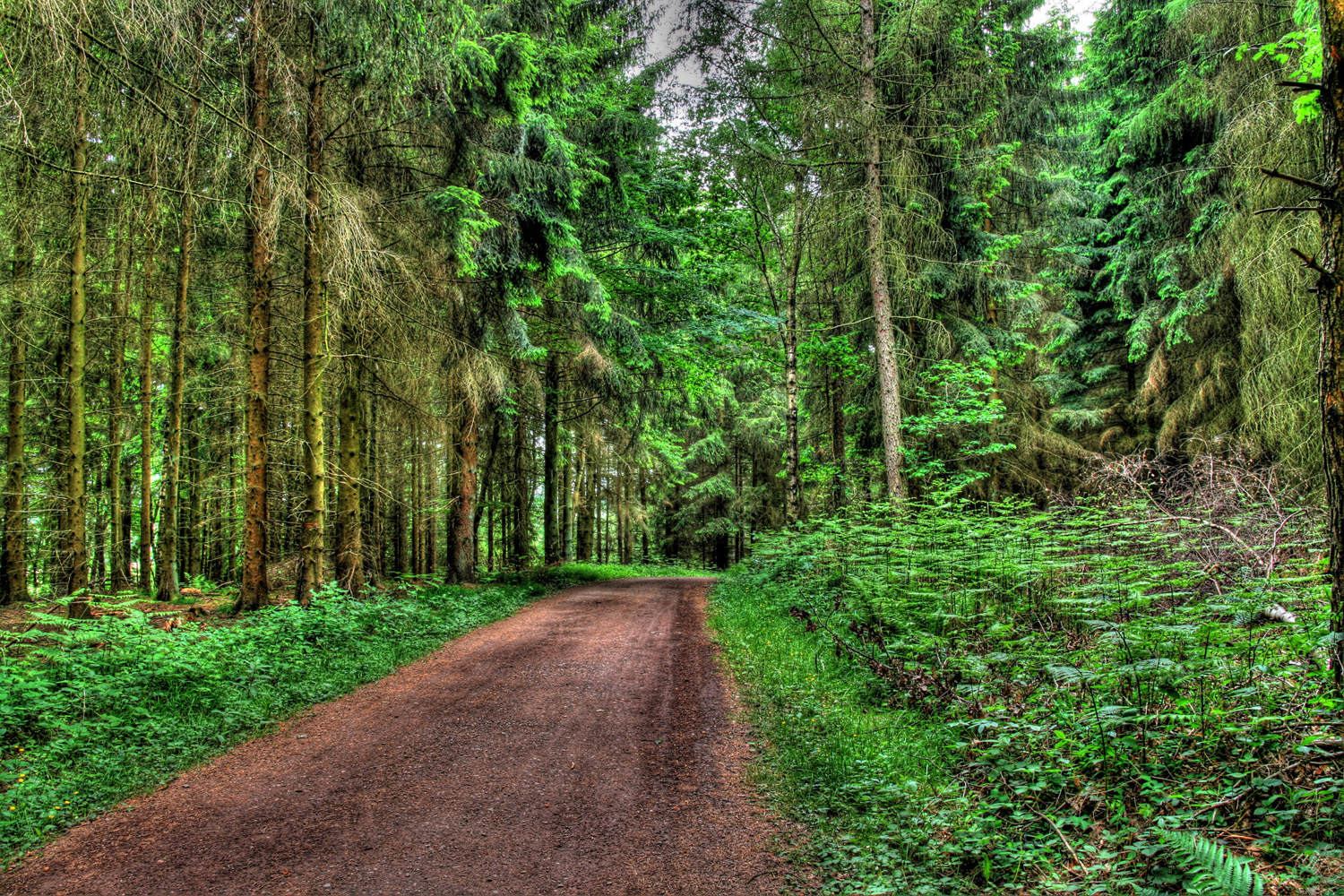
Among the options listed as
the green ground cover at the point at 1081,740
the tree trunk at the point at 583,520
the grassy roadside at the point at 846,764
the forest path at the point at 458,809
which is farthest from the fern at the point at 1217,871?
the tree trunk at the point at 583,520

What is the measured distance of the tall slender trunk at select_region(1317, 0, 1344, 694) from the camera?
295cm

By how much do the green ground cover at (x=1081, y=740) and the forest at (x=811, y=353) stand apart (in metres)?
0.04

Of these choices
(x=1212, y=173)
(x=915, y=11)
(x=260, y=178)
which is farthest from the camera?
(x=1212, y=173)

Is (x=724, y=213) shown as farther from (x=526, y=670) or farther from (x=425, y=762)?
(x=425, y=762)

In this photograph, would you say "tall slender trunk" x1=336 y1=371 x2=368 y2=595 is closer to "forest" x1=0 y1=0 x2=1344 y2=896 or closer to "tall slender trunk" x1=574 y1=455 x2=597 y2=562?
"forest" x1=0 y1=0 x2=1344 y2=896

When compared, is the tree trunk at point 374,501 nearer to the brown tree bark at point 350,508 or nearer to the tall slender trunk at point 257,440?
the brown tree bark at point 350,508

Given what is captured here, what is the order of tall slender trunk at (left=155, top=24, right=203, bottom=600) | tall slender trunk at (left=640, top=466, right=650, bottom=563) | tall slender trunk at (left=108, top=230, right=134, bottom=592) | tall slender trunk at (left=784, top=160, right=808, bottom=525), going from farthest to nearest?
1. tall slender trunk at (left=640, top=466, right=650, bottom=563)
2. tall slender trunk at (left=784, top=160, right=808, bottom=525)
3. tall slender trunk at (left=108, top=230, right=134, bottom=592)
4. tall slender trunk at (left=155, top=24, right=203, bottom=600)

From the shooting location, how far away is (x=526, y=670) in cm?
688

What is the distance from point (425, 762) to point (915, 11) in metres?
13.8

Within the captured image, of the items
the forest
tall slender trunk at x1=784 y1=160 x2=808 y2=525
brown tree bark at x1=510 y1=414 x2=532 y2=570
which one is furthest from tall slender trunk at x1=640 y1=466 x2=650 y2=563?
tall slender trunk at x1=784 y1=160 x2=808 y2=525

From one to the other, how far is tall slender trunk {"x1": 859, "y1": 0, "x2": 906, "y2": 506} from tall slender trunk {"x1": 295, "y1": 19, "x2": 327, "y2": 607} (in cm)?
962

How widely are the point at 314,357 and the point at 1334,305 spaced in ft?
34.4

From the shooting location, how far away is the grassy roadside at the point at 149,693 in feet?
12.5

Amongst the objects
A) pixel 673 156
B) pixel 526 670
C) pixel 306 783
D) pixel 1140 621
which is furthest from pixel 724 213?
pixel 306 783
